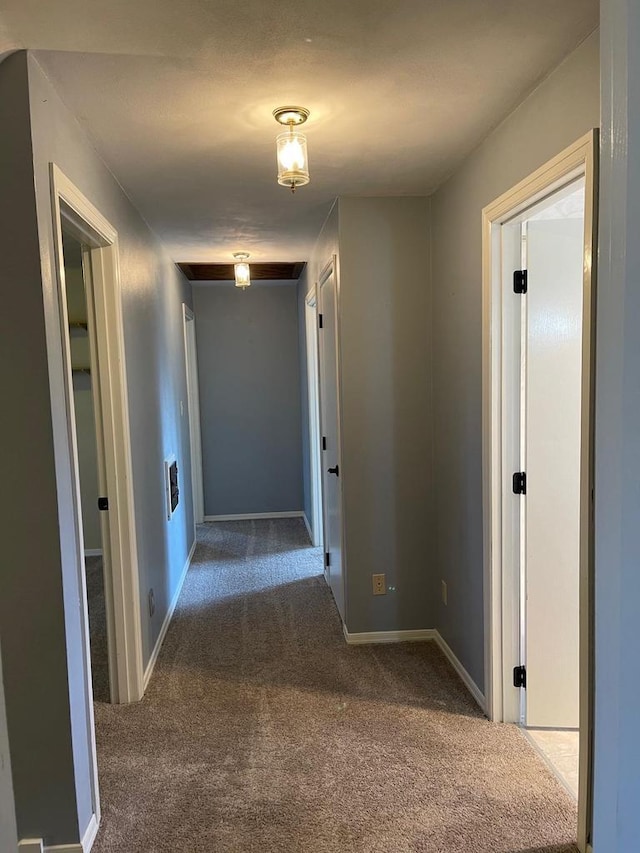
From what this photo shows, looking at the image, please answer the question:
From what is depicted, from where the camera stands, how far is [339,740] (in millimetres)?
2271

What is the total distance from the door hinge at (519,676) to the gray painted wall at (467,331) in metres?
0.15

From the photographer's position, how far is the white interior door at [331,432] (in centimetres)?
320

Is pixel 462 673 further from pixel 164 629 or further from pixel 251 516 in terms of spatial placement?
pixel 251 516

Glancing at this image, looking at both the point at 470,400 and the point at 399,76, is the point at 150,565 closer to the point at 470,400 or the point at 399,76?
the point at 470,400

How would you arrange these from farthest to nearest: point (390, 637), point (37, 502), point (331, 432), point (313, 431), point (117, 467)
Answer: point (313, 431), point (331, 432), point (390, 637), point (117, 467), point (37, 502)

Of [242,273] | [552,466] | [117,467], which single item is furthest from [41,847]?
[242,273]

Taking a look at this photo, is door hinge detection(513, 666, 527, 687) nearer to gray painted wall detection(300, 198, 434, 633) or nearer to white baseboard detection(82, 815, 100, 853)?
gray painted wall detection(300, 198, 434, 633)

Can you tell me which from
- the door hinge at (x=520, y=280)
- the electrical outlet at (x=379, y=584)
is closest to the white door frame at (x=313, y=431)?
the electrical outlet at (x=379, y=584)

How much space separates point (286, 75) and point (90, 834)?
2.35m

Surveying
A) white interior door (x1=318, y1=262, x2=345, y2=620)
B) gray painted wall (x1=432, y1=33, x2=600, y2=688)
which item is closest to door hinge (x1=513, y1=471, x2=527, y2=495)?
gray painted wall (x1=432, y1=33, x2=600, y2=688)

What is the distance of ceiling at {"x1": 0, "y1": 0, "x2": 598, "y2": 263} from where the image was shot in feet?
4.45

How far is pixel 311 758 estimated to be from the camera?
216 cm

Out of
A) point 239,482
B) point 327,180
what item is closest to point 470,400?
point 327,180

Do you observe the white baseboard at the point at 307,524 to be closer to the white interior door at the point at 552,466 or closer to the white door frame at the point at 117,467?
the white door frame at the point at 117,467
